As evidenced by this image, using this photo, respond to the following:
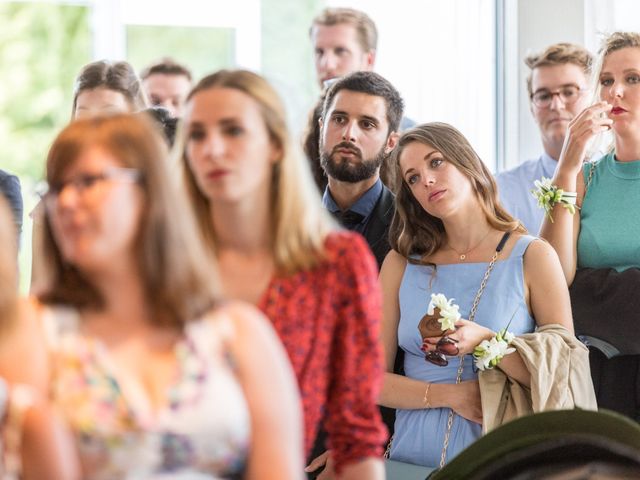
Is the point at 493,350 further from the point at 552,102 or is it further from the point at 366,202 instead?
the point at 552,102

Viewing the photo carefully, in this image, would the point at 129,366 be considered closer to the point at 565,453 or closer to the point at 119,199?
the point at 119,199

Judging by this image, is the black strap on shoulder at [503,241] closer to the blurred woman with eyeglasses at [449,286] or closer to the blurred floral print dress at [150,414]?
the blurred woman with eyeglasses at [449,286]

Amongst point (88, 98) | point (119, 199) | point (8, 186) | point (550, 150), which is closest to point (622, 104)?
point (550, 150)

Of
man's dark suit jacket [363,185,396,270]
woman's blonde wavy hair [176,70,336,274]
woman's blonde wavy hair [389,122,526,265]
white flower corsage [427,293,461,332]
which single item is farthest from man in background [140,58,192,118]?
woman's blonde wavy hair [176,70,336,274]

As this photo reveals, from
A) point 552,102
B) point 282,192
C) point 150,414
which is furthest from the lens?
point 552,102

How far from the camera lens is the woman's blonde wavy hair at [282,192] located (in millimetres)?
1733

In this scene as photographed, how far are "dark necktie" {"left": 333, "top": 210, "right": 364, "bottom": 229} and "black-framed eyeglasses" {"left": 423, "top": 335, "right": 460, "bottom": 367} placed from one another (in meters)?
0.64

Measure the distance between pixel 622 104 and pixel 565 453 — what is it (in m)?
1.85

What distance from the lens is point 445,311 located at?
269 centimetres

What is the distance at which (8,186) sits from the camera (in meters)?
3.42

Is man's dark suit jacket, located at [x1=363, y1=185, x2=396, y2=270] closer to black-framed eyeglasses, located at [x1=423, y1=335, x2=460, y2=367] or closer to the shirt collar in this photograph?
the shirt collar

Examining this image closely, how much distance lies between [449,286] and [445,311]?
10.4 inches

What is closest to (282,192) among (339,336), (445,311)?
(339,336)

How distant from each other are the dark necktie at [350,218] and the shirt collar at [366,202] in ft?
0.04
